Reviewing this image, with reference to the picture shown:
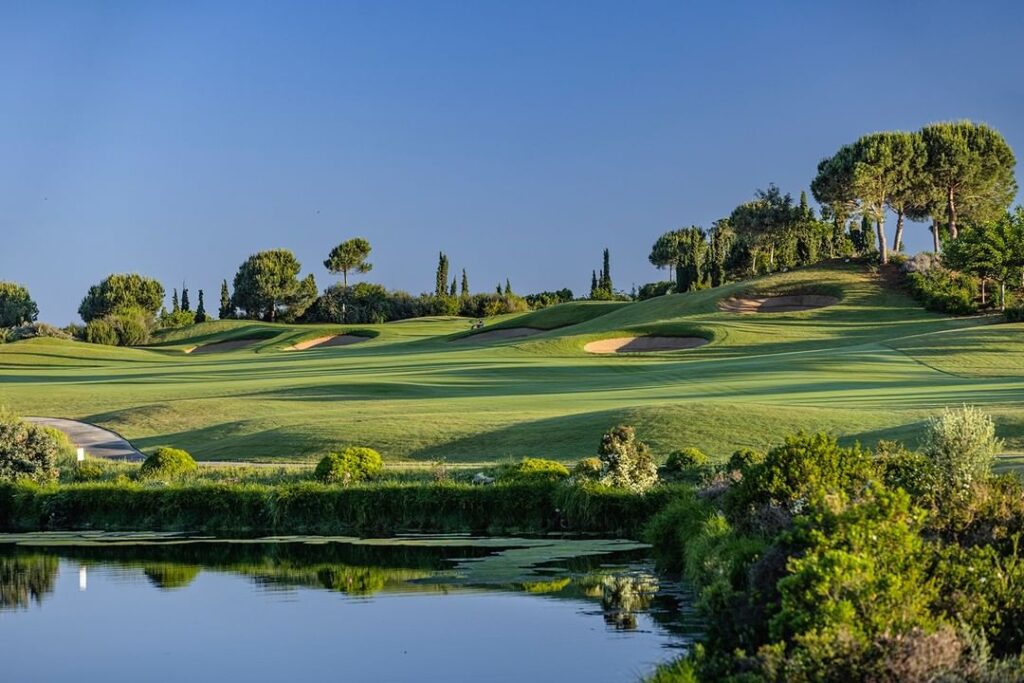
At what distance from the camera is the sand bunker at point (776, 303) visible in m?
93.4

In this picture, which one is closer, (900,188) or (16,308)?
(900,188)

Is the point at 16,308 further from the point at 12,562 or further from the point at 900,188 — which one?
the point at 12,562

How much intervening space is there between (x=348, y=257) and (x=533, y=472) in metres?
127

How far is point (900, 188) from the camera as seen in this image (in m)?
105

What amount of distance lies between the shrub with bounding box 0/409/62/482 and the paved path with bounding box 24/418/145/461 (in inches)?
191

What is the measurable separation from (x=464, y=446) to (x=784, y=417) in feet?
30.5

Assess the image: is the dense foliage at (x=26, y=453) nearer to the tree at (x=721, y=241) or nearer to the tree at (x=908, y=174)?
the tree at (x=908, y=174)

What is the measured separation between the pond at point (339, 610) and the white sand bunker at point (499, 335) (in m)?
70.3

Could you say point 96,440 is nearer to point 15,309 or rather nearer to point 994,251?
point 994,251

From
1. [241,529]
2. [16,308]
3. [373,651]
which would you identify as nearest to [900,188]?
[241,529]

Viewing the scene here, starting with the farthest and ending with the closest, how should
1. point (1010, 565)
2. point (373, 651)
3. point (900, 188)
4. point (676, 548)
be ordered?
point (900, 188)
point (676, 548)
point (373, 651)
point (1010, 565)

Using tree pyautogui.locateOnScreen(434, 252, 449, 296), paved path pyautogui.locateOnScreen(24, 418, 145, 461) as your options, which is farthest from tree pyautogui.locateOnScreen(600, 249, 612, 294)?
paved path pyautogui.locateOnScreen(24, 418, 145, 461)

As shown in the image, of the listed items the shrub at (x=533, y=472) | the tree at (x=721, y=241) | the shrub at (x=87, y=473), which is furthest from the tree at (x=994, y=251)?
the shrub at (x=87, y=473)

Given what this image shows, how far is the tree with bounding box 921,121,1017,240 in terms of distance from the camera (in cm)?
10631
